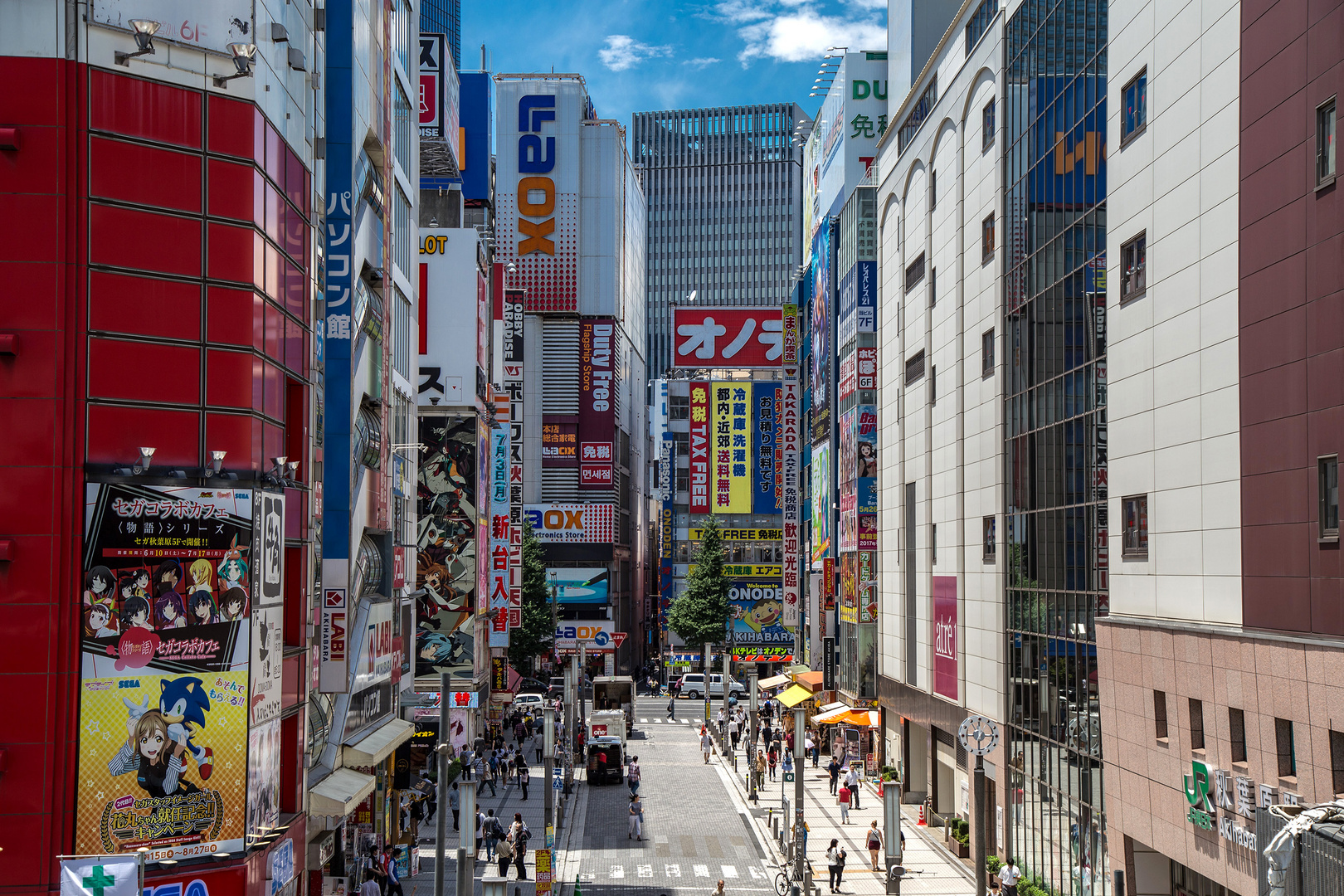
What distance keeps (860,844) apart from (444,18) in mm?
145298

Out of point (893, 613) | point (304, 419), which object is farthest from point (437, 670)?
point (304, 419)

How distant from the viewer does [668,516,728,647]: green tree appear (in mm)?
97250

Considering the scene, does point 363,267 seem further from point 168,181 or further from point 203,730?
point 203,730

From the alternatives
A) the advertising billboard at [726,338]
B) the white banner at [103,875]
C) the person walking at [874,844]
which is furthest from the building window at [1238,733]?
the advertising billboard at [726,338]

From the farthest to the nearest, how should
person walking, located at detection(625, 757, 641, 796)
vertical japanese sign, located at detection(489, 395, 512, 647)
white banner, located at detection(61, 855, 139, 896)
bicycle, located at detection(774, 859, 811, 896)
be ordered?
vertical japanese sign, located at detection(489, 395, 512, 647), person walking, located at detection(625, 757, 641, 796), bicycle, located at detection(774, 859, 811, 896), white banner, located at detection(61, 855, 139, 896)

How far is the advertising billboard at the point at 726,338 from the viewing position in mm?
109250

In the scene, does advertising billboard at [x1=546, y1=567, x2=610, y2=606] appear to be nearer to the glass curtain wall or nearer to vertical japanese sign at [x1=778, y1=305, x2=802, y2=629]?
vertical japanese sign at [x1=778, y1=305, x2=802, y2=629]

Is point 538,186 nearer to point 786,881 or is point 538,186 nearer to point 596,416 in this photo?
point 596,416

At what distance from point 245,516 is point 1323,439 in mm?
16208

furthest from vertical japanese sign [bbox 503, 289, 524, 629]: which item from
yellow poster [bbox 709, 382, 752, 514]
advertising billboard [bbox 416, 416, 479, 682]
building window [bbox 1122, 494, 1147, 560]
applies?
building window [bbox 1122, 494, 1147, 560]

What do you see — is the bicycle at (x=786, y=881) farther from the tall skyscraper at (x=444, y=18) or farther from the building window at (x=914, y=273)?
the tall skyscraper at (x=444, y=18)

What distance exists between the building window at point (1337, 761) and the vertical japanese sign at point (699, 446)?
83.0m

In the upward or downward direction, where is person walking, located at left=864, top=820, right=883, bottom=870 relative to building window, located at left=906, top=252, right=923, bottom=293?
downward

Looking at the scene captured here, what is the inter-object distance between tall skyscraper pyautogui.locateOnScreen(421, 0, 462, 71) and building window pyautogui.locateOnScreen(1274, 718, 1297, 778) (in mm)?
147581
